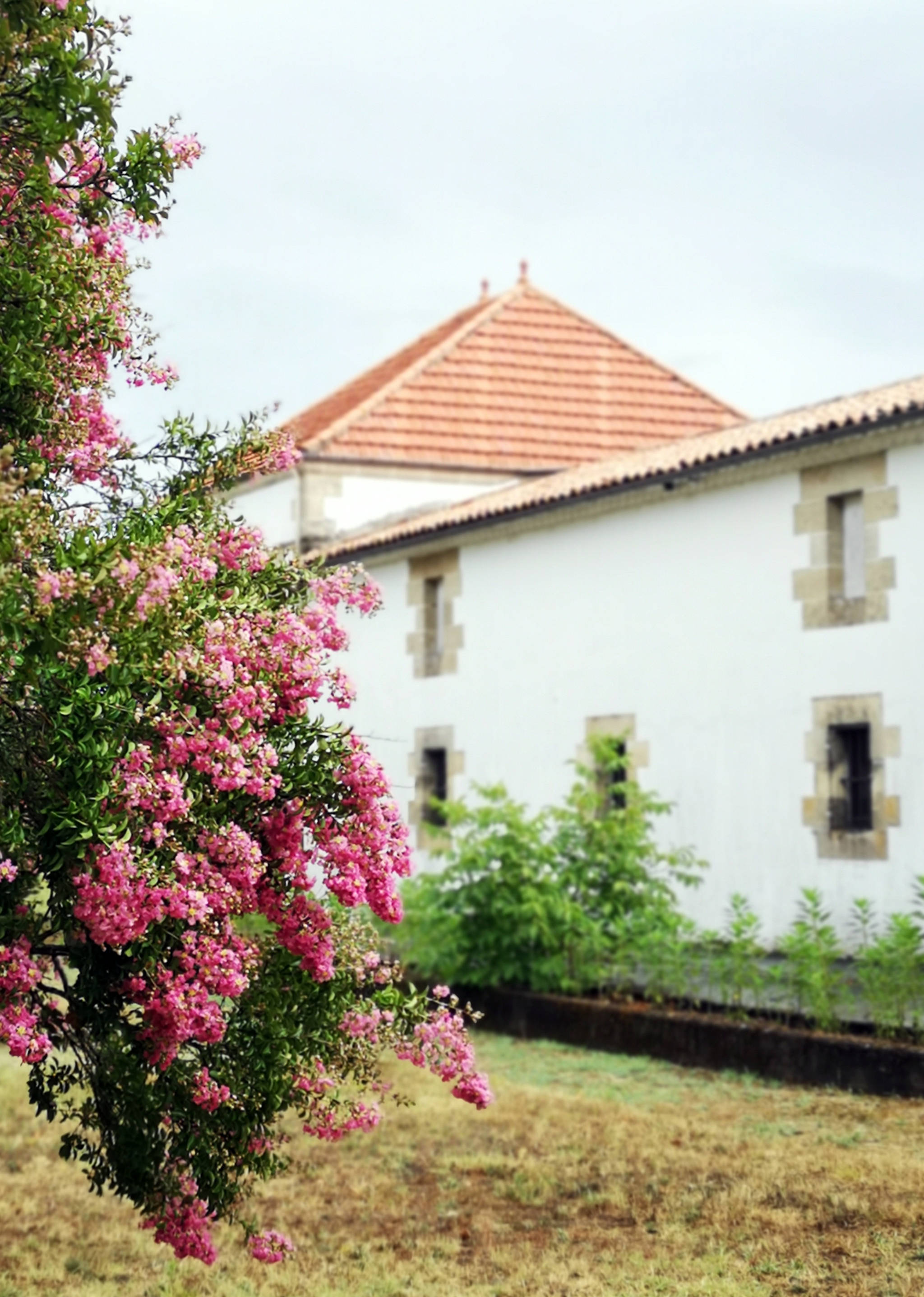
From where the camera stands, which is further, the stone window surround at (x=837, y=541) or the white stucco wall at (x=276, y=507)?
the white stucco wall at (x=276, y=507)

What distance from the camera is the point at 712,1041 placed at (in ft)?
37.7

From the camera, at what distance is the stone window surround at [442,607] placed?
20.8m

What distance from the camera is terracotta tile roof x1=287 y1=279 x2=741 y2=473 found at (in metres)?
27.1

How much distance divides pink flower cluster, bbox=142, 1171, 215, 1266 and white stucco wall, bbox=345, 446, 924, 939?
1025cm

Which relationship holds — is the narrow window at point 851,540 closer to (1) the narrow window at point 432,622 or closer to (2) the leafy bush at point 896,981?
(2) the leafy bush at point 896,981

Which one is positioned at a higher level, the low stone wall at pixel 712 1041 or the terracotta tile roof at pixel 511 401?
the terracotta tile roof at pixel 511 401

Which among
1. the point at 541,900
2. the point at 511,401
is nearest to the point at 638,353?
the point at 511,401

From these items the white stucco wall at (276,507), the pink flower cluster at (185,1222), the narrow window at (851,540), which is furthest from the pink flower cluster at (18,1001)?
the white stucco wall at (276,507)

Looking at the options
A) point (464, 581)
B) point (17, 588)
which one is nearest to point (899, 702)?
point (464, 581)

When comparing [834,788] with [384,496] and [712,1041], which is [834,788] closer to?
[712,1041]

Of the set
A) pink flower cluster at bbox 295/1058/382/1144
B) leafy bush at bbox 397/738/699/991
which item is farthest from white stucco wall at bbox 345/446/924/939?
pink flower cluster at bbox 295/1058/382/1144

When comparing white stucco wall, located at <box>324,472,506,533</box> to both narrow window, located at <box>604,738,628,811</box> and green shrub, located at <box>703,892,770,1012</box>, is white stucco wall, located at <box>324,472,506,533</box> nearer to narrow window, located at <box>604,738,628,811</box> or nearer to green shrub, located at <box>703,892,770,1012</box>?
narrow window, located at <box>604,738,628,811</box>

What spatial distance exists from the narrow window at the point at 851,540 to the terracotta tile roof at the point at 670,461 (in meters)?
0.72

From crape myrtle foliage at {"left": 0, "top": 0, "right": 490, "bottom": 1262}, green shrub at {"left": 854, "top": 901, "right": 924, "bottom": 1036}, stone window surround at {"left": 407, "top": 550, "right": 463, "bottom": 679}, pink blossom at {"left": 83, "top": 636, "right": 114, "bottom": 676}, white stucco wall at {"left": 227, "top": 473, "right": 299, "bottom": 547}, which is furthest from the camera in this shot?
white stucco wall at {"left": 227, "top": 473, "right": 299, "bottom": 547}
